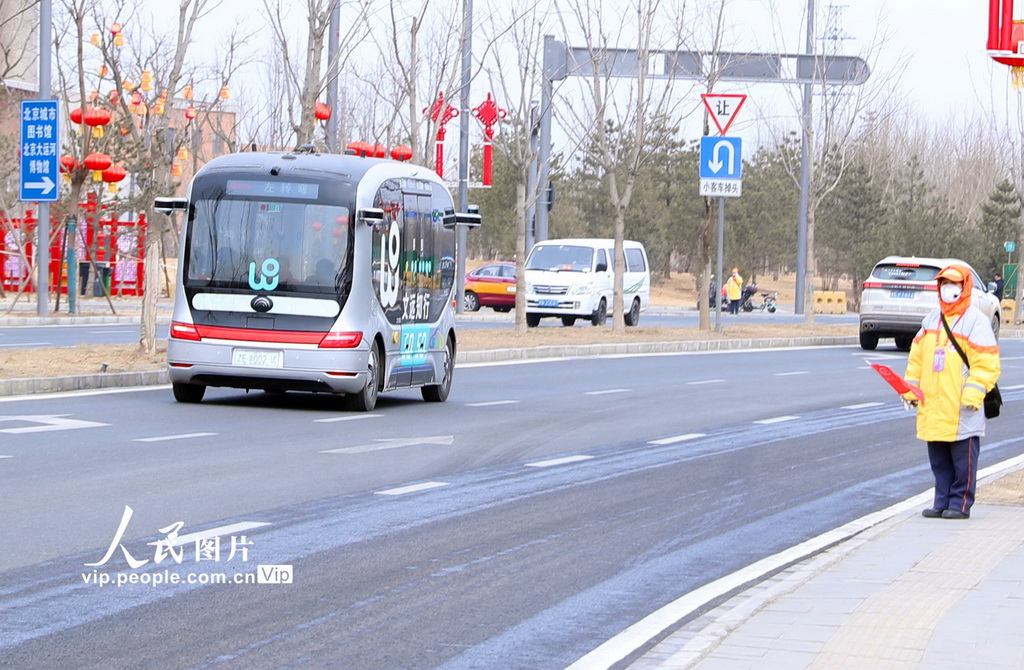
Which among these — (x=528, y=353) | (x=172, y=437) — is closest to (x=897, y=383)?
Result: (x=172, y=437)

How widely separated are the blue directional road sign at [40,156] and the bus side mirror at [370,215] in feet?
41.0

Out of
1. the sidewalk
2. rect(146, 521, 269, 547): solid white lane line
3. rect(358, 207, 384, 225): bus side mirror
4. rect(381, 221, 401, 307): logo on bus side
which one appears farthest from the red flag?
rect(381, 221, 401, 307): logo on bus side

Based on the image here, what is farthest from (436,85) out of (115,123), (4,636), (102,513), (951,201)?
(951,201)

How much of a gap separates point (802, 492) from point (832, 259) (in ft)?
233

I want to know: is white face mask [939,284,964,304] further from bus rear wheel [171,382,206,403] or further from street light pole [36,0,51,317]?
street light pole [36,0,51,317]

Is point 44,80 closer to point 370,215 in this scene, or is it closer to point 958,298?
point 370,215

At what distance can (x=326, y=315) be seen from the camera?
1677 cm

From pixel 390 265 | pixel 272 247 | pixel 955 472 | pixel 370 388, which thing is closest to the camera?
pixel 955 472

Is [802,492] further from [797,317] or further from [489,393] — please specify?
[797,317]

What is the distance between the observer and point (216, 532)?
912 centimetres

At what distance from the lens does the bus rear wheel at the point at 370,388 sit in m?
17.0

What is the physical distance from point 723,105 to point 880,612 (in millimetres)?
24717

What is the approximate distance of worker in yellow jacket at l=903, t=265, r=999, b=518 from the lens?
10.1 metres

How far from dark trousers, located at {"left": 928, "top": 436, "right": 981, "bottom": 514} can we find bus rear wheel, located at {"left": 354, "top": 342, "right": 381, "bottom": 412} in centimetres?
771
